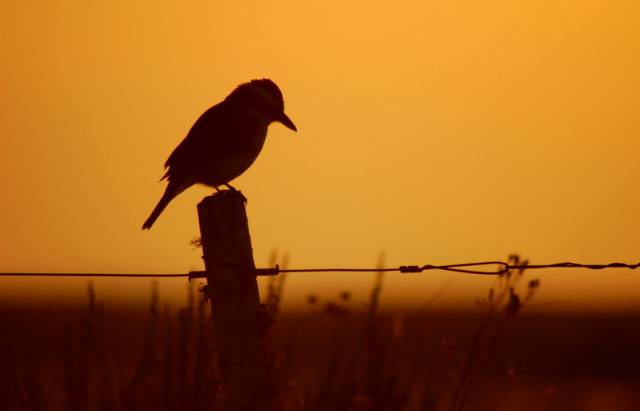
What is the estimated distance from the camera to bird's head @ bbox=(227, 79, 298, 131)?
10.2m

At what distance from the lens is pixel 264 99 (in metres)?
10.2

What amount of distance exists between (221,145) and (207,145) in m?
0.10

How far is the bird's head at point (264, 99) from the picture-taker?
1016cm

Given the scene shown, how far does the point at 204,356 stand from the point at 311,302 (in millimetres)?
901

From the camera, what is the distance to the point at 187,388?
7.32 metres

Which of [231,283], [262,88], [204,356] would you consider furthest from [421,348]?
[262,88]

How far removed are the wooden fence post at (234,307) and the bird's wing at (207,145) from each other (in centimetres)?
336

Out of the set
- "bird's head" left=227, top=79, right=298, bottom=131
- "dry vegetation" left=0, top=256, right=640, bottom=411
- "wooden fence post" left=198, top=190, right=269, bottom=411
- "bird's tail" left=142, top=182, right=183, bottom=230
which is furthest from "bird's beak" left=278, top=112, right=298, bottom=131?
"wooden fence post" left=198, top=190, right=269, bottom=411

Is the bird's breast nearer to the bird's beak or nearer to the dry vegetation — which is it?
the bird's beak

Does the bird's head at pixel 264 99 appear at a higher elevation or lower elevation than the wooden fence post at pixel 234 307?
higher

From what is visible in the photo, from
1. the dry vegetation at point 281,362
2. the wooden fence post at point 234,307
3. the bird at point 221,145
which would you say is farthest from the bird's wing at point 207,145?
the wooden fence post at point 234,307

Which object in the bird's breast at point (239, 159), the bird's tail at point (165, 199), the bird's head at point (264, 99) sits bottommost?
the bird's tail at point (165, 199)

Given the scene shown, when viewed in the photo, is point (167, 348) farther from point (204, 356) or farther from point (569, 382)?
point (569, 382)

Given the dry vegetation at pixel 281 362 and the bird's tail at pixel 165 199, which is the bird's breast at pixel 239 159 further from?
the dry vegetation at pixel 281 362
